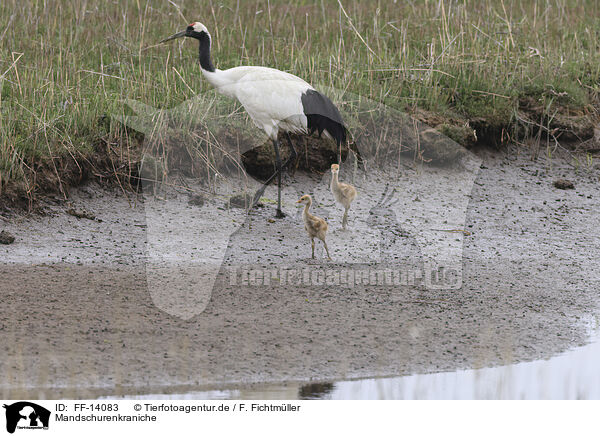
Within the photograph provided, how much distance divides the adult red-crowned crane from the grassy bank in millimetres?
527

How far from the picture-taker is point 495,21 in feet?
Answer: 30.8

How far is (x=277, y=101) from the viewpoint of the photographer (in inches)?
256

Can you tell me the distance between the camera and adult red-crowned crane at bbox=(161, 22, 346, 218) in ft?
21.3

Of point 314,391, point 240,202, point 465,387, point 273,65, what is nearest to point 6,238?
point 240,202

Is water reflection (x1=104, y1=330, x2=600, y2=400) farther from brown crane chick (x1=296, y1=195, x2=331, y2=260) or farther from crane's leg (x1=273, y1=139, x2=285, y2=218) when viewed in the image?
crane's leg (x1=273, y1=139, x2=285, y2=218)

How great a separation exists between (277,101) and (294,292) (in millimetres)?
1892

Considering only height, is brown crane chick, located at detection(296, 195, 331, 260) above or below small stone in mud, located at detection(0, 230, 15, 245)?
above

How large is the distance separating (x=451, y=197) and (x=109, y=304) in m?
3.30

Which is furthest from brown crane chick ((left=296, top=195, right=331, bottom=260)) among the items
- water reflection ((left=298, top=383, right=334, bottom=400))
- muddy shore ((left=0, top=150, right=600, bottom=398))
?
water reflection ((left=298, top=383, right=334, bottom=400))

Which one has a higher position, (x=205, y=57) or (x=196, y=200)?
(x=205, y=57)

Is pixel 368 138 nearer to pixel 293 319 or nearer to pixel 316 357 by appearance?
pixel 293 319

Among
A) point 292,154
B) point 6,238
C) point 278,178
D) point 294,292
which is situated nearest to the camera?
point 294,292

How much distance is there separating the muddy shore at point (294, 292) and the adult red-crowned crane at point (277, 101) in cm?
54
